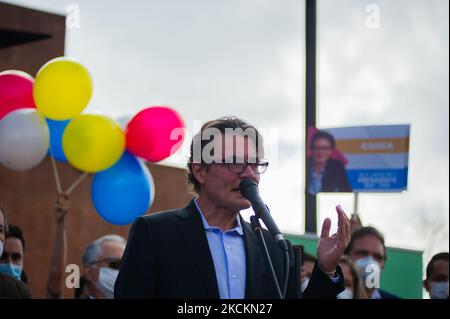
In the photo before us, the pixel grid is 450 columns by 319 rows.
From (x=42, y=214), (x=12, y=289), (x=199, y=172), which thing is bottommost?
(x=42, y=214)

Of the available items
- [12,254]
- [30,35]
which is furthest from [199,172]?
[30,35]

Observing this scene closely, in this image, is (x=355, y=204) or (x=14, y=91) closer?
(x=14, y=91)

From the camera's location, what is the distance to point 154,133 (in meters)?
6.48

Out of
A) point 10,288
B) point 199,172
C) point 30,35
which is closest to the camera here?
point 199,172

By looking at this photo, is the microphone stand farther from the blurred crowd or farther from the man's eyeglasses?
the blurred crowd

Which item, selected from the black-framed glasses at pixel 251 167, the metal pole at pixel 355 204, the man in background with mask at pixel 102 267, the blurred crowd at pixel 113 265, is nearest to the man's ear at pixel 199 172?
the black-framed glasses at pixel 251 167

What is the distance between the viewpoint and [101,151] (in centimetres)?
630

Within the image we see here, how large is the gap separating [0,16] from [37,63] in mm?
1171

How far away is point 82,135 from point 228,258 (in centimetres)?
346

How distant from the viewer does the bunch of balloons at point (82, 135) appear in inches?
241

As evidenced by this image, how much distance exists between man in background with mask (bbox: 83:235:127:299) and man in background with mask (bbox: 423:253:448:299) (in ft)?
8.63

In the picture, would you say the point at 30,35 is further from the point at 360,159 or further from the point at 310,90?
the point at 310,90

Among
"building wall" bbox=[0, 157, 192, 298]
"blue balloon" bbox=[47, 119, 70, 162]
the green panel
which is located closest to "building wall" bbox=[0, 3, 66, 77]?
"building wall" bbox=[0, 157, 192, 298]
